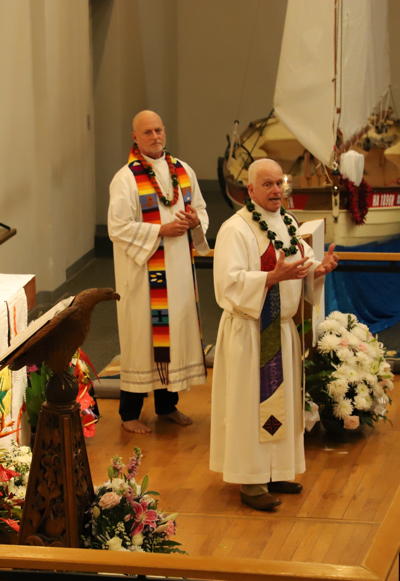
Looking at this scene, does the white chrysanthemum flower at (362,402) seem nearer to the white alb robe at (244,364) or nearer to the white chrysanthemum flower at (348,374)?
the white chrysanthemum flower at (348,374)

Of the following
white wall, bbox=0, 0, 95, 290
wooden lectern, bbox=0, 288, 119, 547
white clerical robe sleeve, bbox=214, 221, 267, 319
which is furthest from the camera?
white wall, bbox=0, 0, 95, 290

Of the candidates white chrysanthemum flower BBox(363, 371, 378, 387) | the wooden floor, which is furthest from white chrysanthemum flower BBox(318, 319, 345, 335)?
the wooden floor

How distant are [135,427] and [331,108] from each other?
5.36 m

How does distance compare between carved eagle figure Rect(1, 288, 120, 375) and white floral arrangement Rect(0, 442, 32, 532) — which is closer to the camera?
carved eagle figure Rect(1, 288, 120, 375)

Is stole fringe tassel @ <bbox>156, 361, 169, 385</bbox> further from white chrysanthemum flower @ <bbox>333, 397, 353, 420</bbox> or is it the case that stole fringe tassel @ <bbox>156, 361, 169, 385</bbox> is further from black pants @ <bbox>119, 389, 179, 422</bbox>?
white chrysanthemum flower @ <bbox>333, 397, 353, 420</bbox>

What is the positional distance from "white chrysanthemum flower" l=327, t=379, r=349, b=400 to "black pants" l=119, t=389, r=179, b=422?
100cm

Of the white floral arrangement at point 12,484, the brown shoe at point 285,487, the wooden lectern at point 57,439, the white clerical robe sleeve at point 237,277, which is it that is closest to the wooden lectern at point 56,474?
the wooden lectern at point 57,439

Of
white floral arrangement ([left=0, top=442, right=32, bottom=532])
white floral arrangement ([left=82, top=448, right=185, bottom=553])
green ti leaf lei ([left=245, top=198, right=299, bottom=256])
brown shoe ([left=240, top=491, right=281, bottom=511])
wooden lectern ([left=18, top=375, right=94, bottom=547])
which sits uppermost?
green ti leaf lei ([left=245, top=198, right=299, bottom=256])

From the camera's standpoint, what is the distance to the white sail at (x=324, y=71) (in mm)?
11906

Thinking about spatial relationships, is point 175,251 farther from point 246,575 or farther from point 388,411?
point 246,575

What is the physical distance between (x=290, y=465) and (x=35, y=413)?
4.38 ft

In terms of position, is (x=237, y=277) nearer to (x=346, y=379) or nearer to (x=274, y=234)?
(x=274, y=234)

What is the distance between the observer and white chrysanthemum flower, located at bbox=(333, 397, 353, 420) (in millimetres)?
7148

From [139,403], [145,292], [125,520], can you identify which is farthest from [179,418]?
[125,520]
